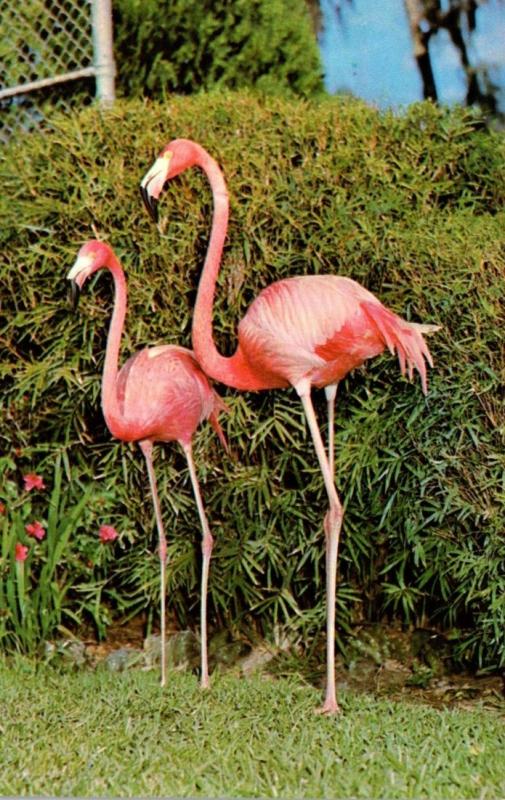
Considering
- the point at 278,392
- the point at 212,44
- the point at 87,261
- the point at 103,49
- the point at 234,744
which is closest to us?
the point at 234,744

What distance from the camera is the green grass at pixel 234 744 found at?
3697mm

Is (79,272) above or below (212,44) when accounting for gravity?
below

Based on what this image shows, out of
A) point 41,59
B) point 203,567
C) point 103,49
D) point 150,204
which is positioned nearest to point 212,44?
point 103,49

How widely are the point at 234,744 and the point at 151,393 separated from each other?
52.2 inches

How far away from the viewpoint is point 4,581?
18.0 feet

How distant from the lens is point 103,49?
6.62 m

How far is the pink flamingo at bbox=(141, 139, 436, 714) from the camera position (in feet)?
14.3

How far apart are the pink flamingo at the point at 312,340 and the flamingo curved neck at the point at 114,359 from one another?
0.35 m

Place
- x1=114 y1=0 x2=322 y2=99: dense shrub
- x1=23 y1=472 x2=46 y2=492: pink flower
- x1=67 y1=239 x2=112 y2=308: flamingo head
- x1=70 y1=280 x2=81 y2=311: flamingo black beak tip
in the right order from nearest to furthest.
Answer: x1=70 y1=280 x2=81 y2=311: flamingo black beak tip → x1=67 y1=239 x2=112 y2=308: flamingo head → x1=23 y1=472 x2=46 y2=492: pink flower → x1=114 y1=0 x2=322 y2=99: dense shrub

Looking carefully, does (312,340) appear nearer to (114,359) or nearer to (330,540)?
(330,540)

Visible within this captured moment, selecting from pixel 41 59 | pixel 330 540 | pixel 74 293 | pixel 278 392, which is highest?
pixel 41 59

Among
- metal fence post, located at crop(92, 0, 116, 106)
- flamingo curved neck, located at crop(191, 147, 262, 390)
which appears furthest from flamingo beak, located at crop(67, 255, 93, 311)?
metal fence post, located at crop(92, 0, 116, 106)

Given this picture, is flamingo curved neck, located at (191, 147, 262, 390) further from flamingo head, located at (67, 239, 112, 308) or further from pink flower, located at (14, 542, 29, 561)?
pink flower, located at (14, 542, 29, 561)

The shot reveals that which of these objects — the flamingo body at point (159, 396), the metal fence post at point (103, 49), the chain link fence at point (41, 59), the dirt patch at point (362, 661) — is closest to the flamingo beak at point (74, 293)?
the flamingo body at point (159, 396)
